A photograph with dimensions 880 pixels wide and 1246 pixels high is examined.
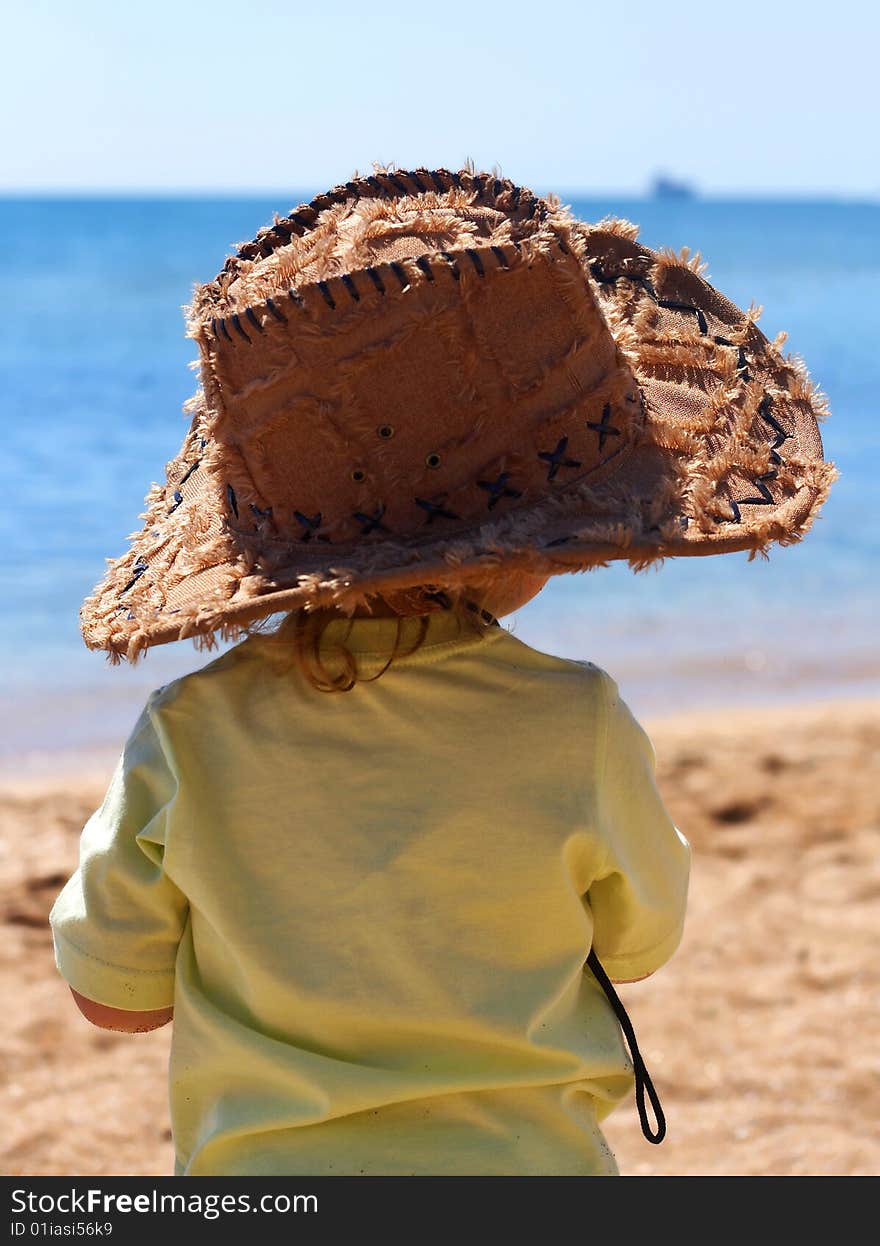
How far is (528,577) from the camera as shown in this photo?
1.28 metres

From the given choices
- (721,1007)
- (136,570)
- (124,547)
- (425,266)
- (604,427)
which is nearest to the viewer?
(425,266)

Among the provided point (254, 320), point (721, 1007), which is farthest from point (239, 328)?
point (721, 1007)

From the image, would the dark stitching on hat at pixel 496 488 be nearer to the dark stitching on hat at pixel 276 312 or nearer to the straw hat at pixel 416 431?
the straw hat at pixel 416 431

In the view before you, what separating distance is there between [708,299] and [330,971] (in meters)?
0.86

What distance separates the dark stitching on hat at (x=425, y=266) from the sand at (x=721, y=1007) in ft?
6.62

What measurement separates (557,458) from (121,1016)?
69 centimetres

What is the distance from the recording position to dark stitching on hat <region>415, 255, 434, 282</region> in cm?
A: 121

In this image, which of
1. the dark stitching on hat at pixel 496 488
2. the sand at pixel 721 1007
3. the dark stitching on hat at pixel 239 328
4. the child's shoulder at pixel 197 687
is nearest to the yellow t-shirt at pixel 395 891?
the child's shoulder at pixel 197 687

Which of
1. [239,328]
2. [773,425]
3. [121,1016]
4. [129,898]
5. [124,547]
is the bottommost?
[124,547]

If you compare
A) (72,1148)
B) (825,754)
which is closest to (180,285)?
(825,754)

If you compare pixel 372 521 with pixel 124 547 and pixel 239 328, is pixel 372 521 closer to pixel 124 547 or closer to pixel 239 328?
pixel 239 328

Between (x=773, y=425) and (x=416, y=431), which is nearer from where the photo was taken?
(x=416, y=431)

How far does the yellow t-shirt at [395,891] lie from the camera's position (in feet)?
4.06

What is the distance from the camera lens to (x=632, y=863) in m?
1.32
